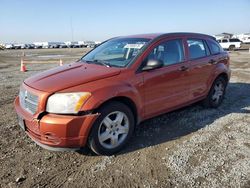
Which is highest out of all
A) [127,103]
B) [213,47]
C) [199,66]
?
[213,47]

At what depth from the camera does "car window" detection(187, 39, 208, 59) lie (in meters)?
5.01

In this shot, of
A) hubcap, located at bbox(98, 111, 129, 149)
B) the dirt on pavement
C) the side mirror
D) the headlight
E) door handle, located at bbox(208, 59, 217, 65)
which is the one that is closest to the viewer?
the dirt on pavement

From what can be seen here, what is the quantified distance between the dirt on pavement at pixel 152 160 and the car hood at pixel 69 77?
3.49 ft

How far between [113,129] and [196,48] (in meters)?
2.72

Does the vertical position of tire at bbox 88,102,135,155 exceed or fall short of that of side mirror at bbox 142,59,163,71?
it falls short

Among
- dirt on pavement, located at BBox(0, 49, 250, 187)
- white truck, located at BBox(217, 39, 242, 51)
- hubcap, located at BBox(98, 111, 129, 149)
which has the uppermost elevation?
white truck, located at BBox(217, 39, 242, 51)

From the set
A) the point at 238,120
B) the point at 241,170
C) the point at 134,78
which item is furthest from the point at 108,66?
the point at 238,120

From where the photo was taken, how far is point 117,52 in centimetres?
447

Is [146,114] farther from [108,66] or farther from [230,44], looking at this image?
[230,44]

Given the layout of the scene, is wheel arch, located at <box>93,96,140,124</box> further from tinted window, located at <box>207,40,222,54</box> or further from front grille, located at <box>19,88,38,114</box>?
tinted window, located at <box>207,40,222,54</box>

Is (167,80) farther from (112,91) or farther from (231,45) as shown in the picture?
(231,45)

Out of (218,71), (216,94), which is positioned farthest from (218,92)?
(218,71)

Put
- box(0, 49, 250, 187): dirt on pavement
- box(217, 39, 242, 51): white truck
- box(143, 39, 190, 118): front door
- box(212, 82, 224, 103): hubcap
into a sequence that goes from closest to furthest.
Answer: box(0, 49, 250, 187): dirt on pavement → box(143, 39, 190, 118): front door → box(212, 82, 224, 103): hubcap → box(217, 39, 242, 51): white truck

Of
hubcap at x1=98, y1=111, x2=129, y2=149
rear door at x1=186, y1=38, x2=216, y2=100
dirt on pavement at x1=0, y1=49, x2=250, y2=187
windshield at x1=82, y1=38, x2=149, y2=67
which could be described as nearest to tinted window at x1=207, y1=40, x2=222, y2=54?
rear door at x1=186, y1=38, x2=216, y2=100
